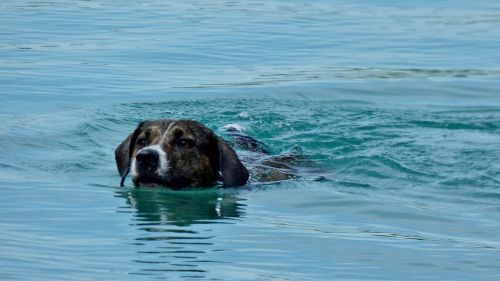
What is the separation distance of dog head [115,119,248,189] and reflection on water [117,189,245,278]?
0.45 feet

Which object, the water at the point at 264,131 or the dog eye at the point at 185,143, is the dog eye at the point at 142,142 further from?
the water at the point at 264,131

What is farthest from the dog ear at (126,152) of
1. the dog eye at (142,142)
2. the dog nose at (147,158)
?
the dog nose at (147,158)

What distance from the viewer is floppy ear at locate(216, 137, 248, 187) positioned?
11602 millimetres

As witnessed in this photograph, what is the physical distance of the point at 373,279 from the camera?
29.0 ft

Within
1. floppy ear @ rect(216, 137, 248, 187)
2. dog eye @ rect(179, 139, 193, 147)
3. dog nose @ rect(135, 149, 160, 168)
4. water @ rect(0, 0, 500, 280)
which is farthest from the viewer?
floppy ear @ rect(216, 137, 248, 187)

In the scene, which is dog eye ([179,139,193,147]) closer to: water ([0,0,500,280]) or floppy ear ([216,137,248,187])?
floppy ear ([216,137,248,187])

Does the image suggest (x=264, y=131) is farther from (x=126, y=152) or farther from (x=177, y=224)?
(x=177, y=224)

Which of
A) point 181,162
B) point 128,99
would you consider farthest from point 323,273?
point 128,99

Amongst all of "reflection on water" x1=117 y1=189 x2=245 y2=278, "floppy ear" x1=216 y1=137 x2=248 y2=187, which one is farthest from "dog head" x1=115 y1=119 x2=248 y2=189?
"reflection on water" x1=117 y1=189 x2=245 y2=278

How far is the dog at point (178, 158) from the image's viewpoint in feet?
36.7

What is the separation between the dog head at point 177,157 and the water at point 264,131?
147 mm

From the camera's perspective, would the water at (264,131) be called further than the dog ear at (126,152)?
No

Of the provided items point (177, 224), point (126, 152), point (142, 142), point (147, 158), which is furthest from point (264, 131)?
point (177, 224)

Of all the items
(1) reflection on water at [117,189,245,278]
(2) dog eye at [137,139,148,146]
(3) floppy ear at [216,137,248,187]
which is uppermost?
(2) dog eye at [137,139,148,146]
